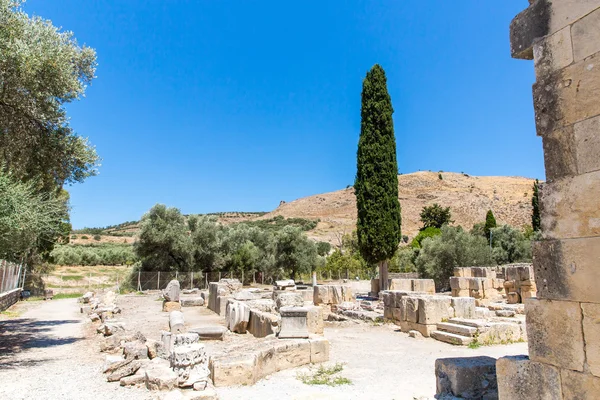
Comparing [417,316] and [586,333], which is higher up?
[586,333]

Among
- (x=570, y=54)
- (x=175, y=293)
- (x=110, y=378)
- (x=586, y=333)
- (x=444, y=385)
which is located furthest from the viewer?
(x=175, y=293)

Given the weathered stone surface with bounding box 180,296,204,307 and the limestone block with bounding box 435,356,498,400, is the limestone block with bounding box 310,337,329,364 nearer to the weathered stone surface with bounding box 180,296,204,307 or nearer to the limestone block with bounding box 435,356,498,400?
the limestone block with bounding box 435,356,498,400

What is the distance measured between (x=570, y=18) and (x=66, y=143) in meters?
11.6

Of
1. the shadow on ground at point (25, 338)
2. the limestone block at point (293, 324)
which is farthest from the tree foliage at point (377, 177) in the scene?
the limestone block at point (293, 324)

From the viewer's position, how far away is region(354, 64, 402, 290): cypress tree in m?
24.9

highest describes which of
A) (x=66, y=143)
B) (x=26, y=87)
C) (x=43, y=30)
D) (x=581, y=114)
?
(x=43, y=30)

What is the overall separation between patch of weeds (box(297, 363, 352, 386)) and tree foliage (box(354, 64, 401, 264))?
17444mm

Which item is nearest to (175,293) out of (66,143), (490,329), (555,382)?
(66,143)

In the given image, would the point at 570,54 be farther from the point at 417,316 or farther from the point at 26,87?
the point at 26,87

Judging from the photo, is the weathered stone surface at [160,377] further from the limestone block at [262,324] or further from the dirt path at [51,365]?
the limestone block at [262,324]

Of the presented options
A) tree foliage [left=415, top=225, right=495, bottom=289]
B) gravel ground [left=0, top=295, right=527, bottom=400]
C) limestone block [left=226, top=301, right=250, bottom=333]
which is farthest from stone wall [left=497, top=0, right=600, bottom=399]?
tree foliage [left=415, top=225, right=495, bottom=289]

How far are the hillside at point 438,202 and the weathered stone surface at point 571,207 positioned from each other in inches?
2978

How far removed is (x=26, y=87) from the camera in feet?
32.2

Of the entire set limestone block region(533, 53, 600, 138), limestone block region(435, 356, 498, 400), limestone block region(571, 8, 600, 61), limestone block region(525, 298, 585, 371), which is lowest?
limestone block region(435, 356, 498, 400)
